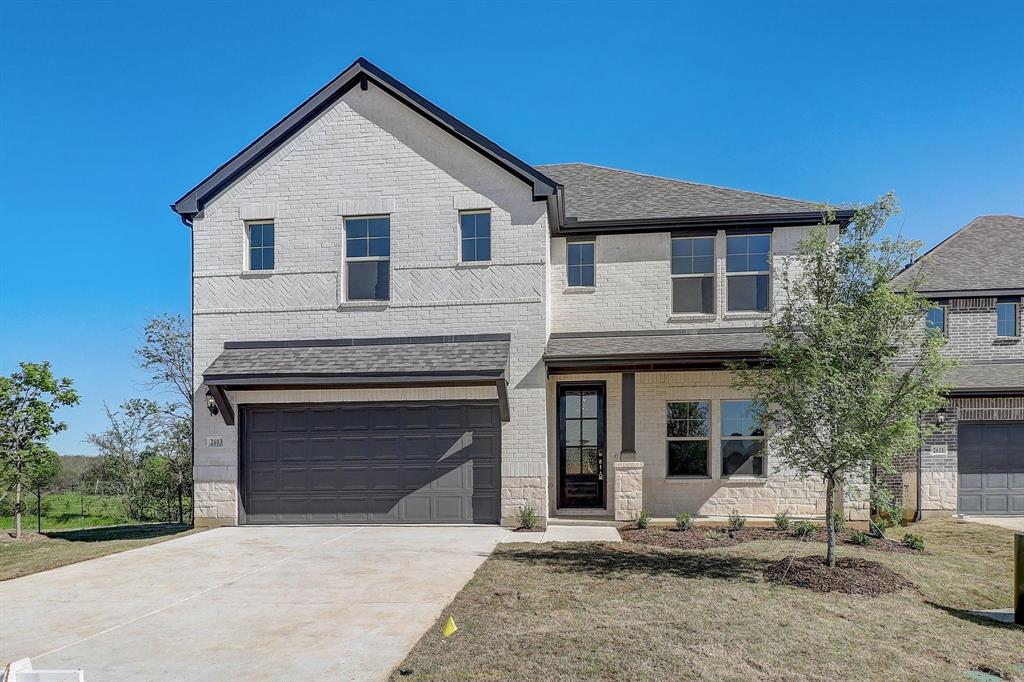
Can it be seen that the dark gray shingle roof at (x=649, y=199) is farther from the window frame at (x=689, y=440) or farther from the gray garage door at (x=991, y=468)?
the gray garage door at (x=991, y=468)

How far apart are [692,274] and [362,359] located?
7396 millimetres

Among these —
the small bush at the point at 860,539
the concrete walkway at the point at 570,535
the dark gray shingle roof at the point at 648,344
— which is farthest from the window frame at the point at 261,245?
the small bush at the point at 860,539

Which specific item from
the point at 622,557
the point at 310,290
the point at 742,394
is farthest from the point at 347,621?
the point at 742,394

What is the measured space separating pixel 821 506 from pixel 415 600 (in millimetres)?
10113

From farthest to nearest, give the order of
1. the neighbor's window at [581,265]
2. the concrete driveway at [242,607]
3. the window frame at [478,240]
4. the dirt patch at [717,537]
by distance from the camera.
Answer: the neighbor's window at [581,265], the window frame at [478,240], the dirt patch at [717,537], the concrete driveway at [242,607]

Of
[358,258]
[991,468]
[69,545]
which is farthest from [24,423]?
[991,468]

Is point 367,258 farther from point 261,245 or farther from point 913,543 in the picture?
point 913,543

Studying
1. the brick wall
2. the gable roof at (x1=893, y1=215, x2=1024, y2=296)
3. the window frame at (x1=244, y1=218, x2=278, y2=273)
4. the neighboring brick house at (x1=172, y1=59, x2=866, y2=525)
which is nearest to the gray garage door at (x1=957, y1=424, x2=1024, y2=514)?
the gable roof at (x1=893, y1=215, x2=1024, y2=296)

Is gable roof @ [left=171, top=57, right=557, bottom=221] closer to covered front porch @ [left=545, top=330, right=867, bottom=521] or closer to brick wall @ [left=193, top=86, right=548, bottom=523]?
brick wall @ [left=193, top=86, right=548, bottom=523]

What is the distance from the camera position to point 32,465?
14969 millimetres

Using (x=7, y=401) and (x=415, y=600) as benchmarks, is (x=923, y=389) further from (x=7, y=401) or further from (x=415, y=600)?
(x=7, y=401)

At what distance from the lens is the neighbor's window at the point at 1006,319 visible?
1869cm

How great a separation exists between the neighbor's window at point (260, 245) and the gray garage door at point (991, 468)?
17034mm

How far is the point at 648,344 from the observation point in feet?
48.6
